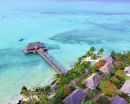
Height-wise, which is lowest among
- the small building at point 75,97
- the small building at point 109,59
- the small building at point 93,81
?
the small building at point 75,97

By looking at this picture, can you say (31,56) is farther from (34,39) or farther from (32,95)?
(32,95)

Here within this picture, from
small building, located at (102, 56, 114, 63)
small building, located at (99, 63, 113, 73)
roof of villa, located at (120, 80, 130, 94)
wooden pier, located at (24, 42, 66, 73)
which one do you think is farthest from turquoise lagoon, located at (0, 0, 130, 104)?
roof of villa, located at (120, 80, 130, 94)

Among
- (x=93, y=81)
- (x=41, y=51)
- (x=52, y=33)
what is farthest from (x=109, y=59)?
(x=52, y=33)

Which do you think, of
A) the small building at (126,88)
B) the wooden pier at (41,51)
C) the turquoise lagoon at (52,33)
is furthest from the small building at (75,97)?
the wooden pier at (41,51)

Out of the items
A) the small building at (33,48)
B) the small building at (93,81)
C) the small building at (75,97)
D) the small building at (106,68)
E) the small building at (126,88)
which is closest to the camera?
the small building at (75,97)

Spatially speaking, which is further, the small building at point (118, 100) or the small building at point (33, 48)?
the small building at point (33, 48)

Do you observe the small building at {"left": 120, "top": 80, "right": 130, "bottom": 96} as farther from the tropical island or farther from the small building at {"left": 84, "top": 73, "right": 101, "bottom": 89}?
the small building at {"left": 84, "top": 73, "right": 101, "bottom": 89}

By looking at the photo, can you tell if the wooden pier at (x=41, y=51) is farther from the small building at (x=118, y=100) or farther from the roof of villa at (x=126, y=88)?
the small building at (x=118, y=100)

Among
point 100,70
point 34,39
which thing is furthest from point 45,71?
point 34,39
